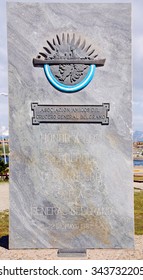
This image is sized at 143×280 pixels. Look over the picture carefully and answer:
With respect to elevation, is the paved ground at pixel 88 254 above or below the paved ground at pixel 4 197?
above

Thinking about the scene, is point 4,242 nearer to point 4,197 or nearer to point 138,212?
point 138,212

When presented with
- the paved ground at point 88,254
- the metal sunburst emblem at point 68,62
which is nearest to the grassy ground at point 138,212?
the paved ground at point 88,254

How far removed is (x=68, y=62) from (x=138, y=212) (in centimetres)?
819

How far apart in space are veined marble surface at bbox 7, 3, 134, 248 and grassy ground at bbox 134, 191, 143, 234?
3.11 meters

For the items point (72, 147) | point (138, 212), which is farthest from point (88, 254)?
point (138, 212)

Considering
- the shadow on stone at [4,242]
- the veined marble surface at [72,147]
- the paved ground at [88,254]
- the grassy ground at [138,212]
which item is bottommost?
the grassy ground at [138,212]

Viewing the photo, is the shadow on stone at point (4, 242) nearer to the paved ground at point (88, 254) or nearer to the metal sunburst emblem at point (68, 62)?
the paved ground at point (88, 254)

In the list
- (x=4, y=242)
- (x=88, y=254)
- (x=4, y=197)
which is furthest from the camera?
(x=4, y=197)

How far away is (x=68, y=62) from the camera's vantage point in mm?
9523

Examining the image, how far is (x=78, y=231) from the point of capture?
9555 mm

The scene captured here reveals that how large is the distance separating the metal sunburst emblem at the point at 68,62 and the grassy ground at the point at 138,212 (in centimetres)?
554

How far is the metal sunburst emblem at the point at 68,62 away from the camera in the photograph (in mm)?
9500

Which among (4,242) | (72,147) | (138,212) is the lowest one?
(138,212)
